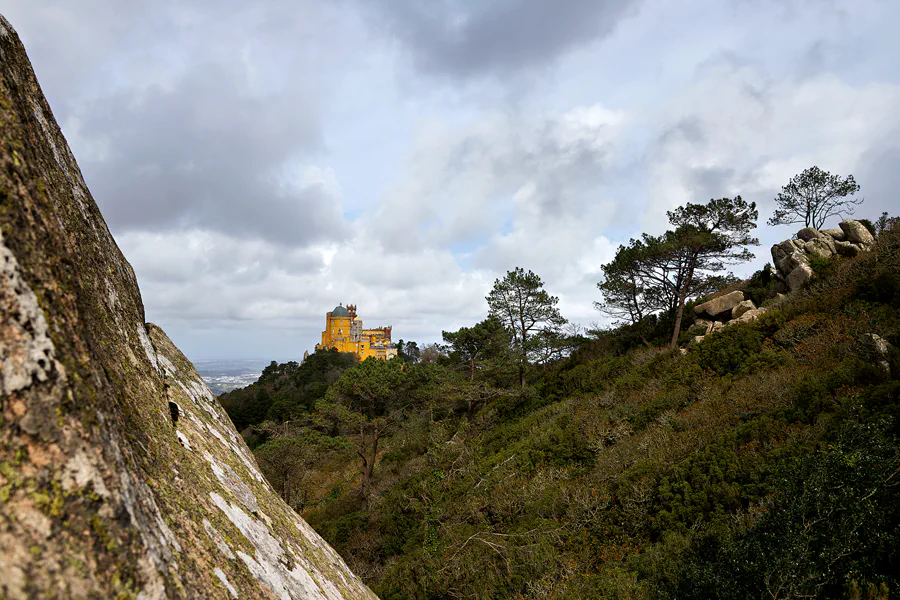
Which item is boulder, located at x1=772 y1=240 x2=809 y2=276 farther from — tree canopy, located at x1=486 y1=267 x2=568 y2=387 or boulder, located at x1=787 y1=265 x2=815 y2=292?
tree canopy, located at x1=486 y1=267 x2=568 y2=387

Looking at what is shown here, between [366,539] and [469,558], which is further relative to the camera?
[366,539]

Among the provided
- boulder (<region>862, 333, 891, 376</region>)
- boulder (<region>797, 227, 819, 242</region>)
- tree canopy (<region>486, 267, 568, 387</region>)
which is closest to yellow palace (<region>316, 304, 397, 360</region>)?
tree canopy (<region>486, 267, 568, 387</region>)

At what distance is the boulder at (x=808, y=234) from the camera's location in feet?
66.7

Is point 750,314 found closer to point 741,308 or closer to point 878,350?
point 741,308

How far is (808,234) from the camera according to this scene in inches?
Result: 826

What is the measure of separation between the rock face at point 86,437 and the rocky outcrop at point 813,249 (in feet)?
75.3

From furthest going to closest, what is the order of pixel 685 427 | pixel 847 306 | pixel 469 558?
pixel 847 306 < pixel 685 427 < pixel 469 558

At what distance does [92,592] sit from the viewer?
3.16 ft

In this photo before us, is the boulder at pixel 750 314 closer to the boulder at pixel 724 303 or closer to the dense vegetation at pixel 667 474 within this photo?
the dense vegetation at pixel 667 474

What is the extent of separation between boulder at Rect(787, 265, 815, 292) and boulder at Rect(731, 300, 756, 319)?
5.48 feet

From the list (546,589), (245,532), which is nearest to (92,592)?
(245,532)

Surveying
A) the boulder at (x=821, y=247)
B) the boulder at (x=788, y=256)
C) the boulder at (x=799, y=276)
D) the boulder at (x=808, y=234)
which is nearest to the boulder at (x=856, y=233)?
the boulder at (x=821, y=247)

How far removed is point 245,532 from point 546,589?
644 cm

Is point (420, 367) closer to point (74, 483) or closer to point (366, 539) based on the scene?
point (366, 539)
